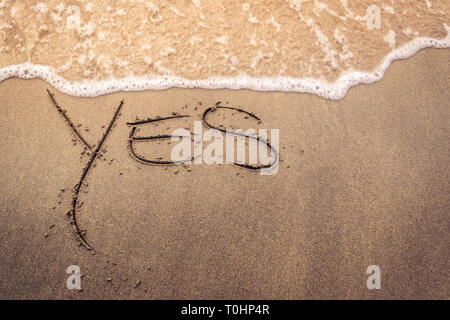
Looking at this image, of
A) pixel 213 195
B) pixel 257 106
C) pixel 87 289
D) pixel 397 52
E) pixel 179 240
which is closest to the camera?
pixel 87 289

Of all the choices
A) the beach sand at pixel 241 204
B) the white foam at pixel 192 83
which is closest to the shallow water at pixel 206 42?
the white foam at pixel 192 83

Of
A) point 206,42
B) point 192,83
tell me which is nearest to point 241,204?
point 192,83

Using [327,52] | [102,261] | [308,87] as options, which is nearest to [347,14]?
[327,52]

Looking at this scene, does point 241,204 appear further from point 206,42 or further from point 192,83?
point 206,42

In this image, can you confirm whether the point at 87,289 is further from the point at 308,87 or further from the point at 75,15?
the point at 75,15

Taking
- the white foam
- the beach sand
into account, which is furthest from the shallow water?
the beach sand
